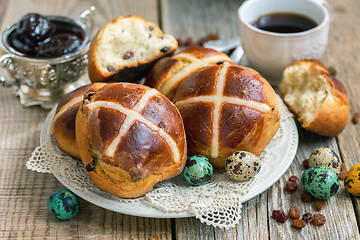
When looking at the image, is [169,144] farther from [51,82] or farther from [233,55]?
[233,55]

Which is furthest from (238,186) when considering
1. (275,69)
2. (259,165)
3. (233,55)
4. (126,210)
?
(233,55)

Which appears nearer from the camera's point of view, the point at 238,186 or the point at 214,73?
the point at 238,186

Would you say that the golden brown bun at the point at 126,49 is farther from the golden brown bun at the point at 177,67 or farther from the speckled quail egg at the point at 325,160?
the speckled quail egg at the point at 325,160

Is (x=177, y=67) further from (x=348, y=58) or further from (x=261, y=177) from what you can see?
(x=348, y=58)

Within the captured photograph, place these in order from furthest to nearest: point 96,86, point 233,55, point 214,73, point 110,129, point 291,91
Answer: point 233,55, point 291,91, point 96,86, point 214,73, point 110,129

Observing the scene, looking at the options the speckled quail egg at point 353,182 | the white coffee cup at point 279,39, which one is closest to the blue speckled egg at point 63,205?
the speckled quail egg at point 353,182

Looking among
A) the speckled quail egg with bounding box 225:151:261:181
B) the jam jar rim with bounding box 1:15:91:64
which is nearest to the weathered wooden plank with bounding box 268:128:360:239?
the speckled quail egg with bounding box 225:151:261:181

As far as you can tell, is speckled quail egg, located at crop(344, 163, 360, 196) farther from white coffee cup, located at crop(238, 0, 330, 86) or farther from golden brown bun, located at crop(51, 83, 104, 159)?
golden brown bun, located at crop(51, 83, 104, 159)
